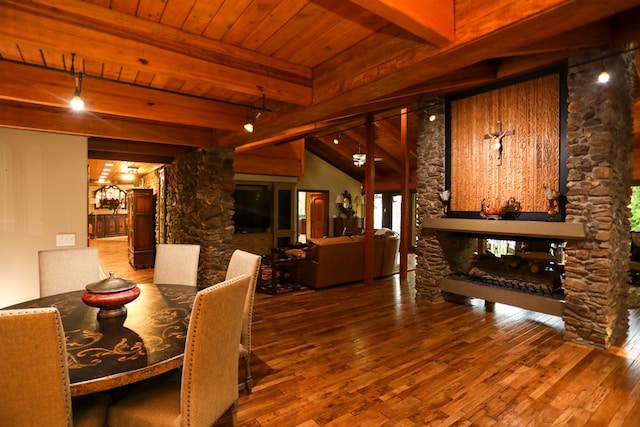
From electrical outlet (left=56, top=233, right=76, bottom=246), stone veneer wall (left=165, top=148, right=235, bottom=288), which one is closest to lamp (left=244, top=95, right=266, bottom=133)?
stone veneer wall (left=165, top=148, right=235, bottom=288)

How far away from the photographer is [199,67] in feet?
8.07

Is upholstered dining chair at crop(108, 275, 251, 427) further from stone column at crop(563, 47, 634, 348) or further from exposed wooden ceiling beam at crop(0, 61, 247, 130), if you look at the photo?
stone column at crop(563, 47, 634, 348)

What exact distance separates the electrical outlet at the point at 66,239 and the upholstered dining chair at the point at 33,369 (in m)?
3.08

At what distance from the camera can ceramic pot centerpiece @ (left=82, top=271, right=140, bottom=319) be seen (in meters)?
2.07

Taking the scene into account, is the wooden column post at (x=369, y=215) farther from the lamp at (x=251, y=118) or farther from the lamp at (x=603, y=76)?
the lamp at (x=603, y=76)

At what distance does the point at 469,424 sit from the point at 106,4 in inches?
136

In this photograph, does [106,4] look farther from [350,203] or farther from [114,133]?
[350,203]

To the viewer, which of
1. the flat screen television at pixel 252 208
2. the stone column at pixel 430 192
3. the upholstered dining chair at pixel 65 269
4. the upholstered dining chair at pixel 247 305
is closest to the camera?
the upholstered dining chair at pixel 247 305

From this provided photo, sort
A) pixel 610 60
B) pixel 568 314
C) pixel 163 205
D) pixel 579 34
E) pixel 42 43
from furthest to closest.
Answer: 1. pixel 163 205
2. pixel 568 314
3. pixel 610 60
4. pixel 579 34
5. pixel 42 43

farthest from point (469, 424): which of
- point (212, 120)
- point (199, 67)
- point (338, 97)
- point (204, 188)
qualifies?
point (204, 188)

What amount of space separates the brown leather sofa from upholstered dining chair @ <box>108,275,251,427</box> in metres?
3.89

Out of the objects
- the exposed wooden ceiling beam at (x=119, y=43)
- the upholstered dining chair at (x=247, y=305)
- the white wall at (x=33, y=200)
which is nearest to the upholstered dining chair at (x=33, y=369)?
A: the upholstered dining chair at (x=247, y=305)

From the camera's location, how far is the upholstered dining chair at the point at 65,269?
2.81 m

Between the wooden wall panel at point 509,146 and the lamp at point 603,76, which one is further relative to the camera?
the wooden wall panel at point 509,146
